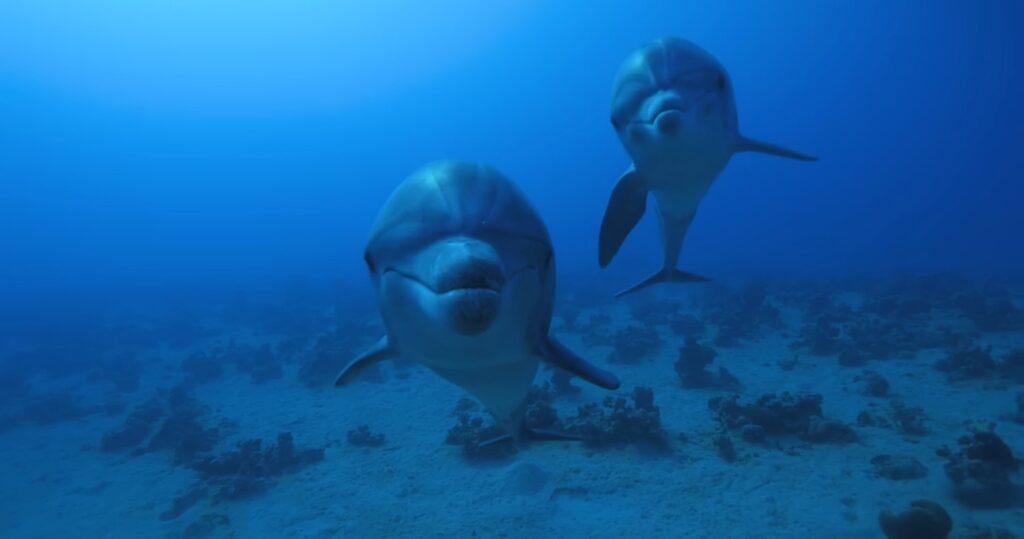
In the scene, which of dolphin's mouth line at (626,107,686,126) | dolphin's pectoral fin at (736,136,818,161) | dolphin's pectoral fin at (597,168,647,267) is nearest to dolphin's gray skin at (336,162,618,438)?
dolphin's mouth line at (626,107,686,126)

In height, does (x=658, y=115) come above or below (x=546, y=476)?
above

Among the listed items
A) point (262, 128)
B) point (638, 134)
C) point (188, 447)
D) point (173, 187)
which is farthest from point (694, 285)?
point (173, 187)

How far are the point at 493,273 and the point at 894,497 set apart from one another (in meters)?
7.19

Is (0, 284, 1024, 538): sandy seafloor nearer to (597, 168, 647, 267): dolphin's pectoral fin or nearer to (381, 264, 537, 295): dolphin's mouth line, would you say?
(597, 168, 647, 267): dolphin's pectoral fin

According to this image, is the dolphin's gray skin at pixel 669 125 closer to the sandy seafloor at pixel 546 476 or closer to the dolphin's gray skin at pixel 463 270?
the dolphin's gray skin at pixel 463 270

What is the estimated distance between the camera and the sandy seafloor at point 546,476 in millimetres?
6332

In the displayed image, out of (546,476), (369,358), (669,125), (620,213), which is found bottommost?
(546,476)

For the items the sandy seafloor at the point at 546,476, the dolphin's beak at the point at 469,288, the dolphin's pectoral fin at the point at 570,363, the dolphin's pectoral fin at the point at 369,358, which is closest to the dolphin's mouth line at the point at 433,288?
the dolphin's beak at the point at 469,288

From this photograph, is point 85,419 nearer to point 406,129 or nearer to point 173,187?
point 406,129

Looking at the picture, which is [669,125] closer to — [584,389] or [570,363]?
[570,363]

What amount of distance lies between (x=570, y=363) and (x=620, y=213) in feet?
7.70

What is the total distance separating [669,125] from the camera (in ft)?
10.7

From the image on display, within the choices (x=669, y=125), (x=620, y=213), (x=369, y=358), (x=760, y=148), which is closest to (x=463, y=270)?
(x=369, y=358)

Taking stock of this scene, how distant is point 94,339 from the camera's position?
2389 cm
